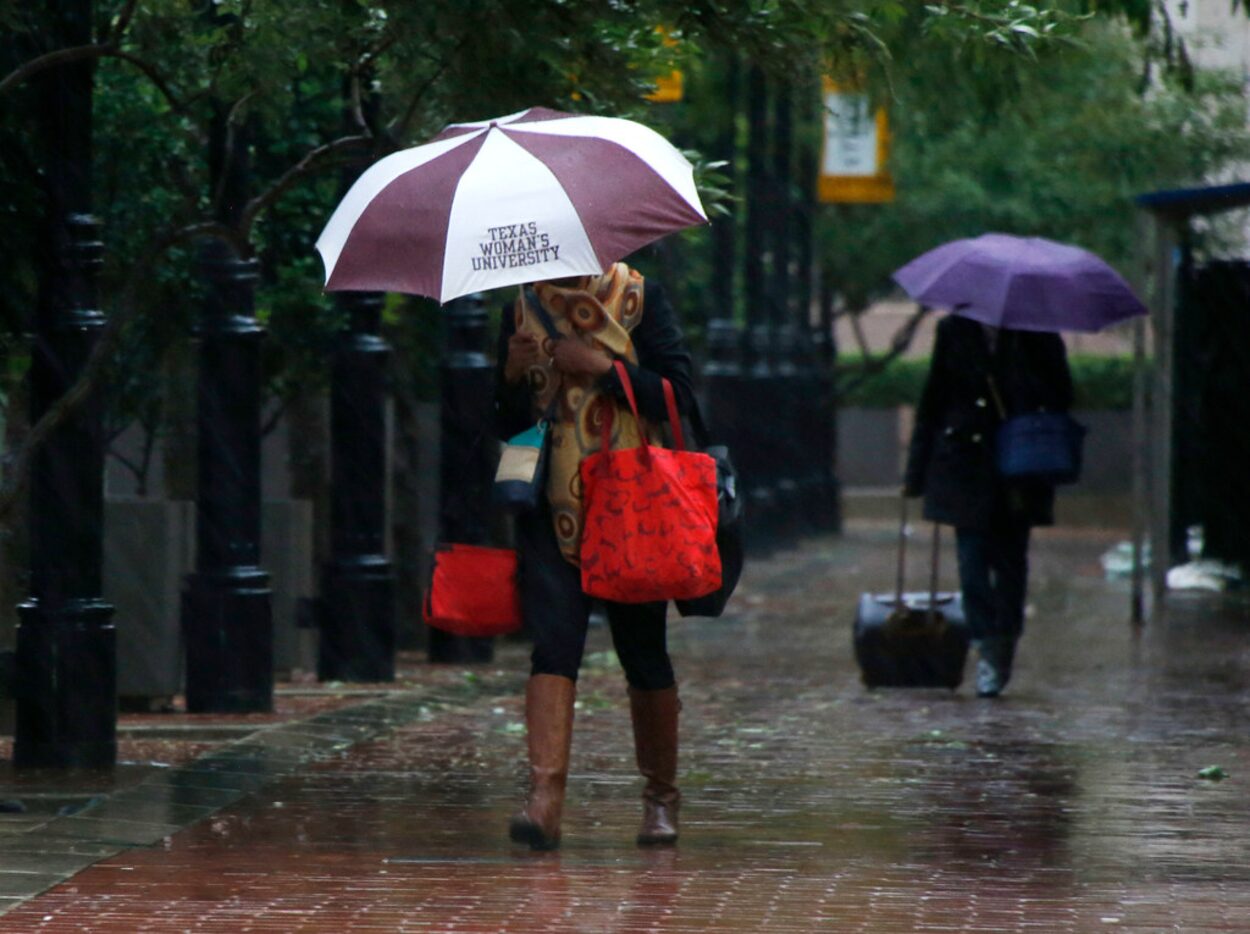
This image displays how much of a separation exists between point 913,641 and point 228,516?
310cm

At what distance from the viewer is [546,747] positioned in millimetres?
6711

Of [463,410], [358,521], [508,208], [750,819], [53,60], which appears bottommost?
[750,819]

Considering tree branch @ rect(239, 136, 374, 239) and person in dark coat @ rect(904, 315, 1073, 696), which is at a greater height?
tree branch @ rect(239, 136, 374, 239)

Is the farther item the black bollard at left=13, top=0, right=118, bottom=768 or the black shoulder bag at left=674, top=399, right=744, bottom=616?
the black bollard at left=13, top=0, right=118, bottom=768

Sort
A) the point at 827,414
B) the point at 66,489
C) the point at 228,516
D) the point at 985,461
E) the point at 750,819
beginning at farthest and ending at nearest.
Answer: the point at 827,414 → the point at 985,461 → the point at 228,516 → the point at 66,489 → the point at 750,819

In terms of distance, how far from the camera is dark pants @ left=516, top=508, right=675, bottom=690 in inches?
266

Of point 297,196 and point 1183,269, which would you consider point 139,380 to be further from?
point 1183,269

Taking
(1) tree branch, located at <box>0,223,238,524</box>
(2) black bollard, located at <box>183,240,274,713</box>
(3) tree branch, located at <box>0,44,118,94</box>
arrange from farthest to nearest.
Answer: (2) black bollard, located at <box>183,240,274,713</box>
(1) tree branch, located at <box>0,223,238,524</box>
(3) tree branch, located at <box>0,44,118,94</box>

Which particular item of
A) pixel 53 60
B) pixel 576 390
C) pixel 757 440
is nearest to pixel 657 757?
pixel 576 390

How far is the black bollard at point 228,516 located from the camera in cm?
1023

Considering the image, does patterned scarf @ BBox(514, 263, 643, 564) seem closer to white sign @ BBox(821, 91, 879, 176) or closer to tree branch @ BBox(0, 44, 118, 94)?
tree branch @ BBox(0, 44, 118, 94)

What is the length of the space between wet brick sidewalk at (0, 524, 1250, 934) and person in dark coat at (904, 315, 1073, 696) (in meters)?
0.40

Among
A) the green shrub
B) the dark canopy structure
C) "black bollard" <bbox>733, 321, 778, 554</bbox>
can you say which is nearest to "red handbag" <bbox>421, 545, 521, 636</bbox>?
the dark canopy structure

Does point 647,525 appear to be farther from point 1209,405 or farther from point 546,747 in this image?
point 1209,405
